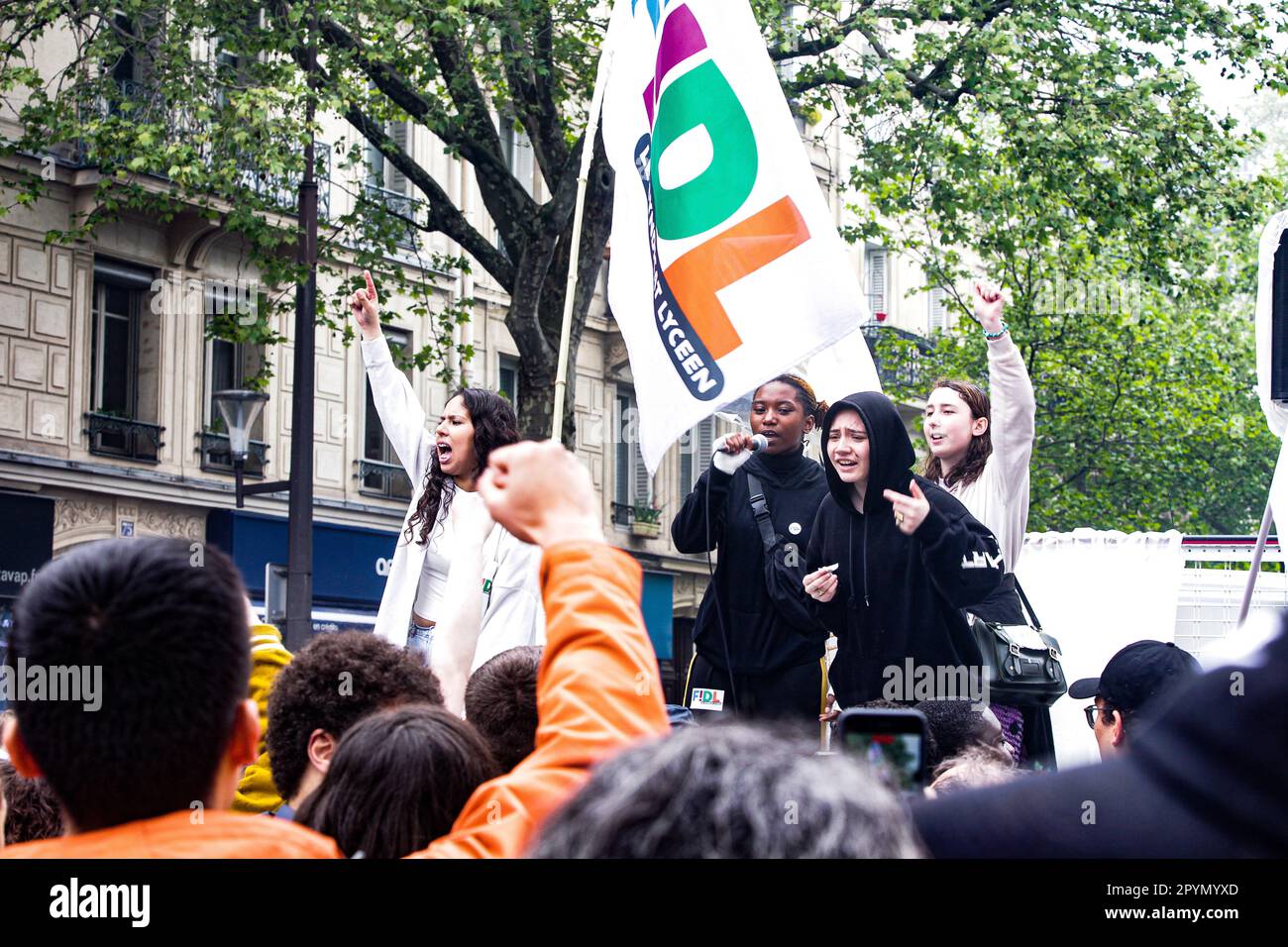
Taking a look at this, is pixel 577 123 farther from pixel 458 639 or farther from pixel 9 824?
pixel 9 824

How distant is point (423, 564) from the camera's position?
620cm

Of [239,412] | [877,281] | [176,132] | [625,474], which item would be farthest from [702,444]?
[239,412]

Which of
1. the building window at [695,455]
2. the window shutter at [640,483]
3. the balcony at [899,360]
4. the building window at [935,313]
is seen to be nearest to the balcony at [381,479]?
the window shutter at [640,483]

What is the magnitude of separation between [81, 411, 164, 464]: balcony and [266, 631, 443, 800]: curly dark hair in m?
18.3

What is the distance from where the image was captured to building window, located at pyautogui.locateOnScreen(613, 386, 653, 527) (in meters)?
30.1

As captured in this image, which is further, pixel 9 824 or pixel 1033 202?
pixel 1033 202

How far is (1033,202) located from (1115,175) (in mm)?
828

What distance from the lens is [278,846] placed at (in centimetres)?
188

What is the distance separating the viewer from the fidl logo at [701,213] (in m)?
5.64

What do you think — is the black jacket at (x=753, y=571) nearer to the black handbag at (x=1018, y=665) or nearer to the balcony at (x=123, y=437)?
the black handbag at (x=1018, y=665)

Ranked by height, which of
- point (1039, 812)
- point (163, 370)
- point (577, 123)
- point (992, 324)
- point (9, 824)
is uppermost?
point (577, 123)

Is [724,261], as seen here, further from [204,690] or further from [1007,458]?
[204,690]

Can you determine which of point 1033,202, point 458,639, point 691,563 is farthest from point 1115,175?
point 691,563

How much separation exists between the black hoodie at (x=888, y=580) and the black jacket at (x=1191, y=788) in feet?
13.7
